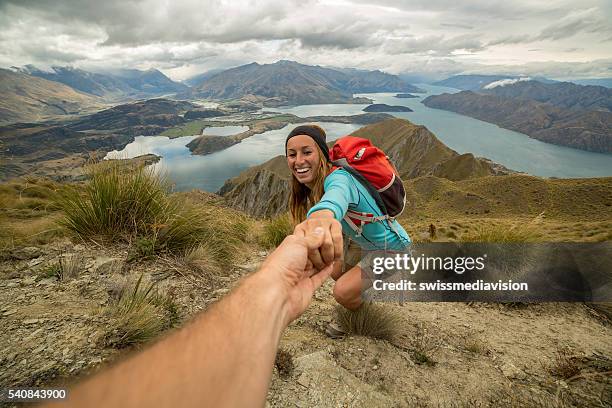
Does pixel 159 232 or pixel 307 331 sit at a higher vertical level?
pixel 159 232

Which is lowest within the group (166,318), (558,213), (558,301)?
(558,213)

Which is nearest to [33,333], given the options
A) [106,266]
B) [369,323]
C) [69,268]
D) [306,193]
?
[69,268]

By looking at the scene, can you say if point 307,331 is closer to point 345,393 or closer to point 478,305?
point 345,393

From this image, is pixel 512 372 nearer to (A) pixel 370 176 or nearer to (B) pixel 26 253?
(A) pixel 370 176

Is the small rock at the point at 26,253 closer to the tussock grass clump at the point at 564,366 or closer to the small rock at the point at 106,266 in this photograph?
the small rock at the point at 106,266

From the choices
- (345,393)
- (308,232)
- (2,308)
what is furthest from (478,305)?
(2,308)

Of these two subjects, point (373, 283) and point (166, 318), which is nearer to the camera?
point (166, 318)

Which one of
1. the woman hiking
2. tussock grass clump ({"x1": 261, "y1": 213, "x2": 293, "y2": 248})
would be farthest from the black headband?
tussock grass clump ({"x1": 261, "y1": 213, "x2": 293, "y2": 248})
